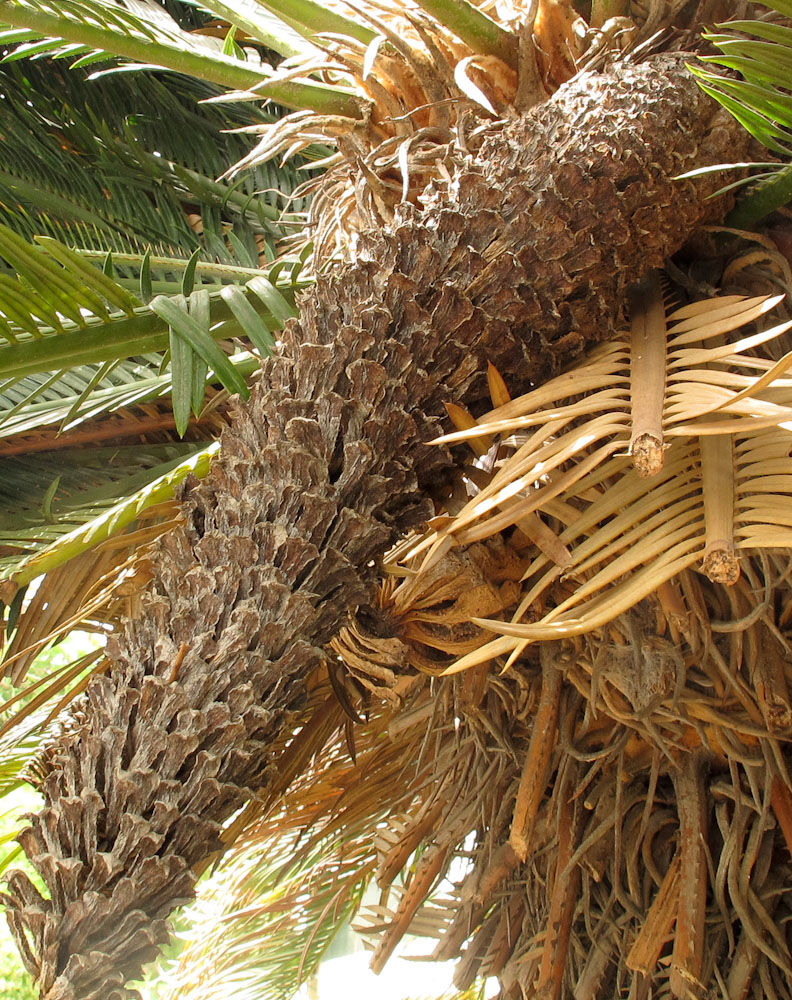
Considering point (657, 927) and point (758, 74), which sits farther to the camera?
point (657, 927)

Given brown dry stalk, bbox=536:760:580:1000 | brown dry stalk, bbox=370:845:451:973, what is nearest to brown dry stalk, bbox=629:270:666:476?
brown dry stalk, bbox=536:760:580:1000

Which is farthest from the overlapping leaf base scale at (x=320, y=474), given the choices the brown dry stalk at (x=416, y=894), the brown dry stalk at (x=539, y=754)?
the brown dry stalk at (x=416, y=894)

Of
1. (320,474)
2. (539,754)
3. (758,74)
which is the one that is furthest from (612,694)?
(758,74)

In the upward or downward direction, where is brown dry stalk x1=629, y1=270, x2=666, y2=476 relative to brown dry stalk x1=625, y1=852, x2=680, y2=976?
upward

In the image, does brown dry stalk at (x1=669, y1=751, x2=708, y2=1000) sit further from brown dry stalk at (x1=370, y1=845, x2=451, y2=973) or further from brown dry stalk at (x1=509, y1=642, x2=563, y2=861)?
brown dry stalk at (x1=370, y1=845, x2=451, y2=973)

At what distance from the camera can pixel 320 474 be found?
0.61 m

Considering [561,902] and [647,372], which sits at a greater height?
[647,372]

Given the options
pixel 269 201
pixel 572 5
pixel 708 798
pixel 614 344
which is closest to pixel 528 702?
pixel 708 798

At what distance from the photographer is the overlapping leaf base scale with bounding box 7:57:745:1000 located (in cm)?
53

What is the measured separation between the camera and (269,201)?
5.27 ft

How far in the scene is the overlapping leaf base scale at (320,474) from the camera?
53cm

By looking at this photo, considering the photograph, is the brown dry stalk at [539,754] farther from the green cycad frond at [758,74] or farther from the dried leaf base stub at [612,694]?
the green cycad frond at [758,74]

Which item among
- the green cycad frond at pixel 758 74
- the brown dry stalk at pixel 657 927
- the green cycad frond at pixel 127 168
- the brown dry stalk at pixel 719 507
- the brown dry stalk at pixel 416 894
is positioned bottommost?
the brown dry stalk at pixel 416 894

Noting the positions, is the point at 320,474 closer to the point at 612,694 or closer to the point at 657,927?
the point at 612,694
